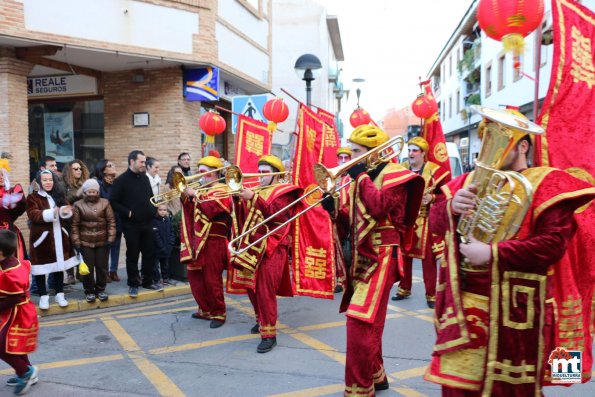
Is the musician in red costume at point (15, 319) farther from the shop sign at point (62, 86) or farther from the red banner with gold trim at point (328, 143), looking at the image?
the shop sign at point (62, 86)

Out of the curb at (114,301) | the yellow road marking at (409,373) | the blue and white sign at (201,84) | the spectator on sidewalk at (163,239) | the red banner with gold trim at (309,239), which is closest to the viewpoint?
the yellow road marking at (409,373)

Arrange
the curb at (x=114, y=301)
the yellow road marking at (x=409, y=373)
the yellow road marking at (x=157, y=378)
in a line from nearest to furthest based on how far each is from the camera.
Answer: the yellow road marking at (x=157, y=378) < the yellow road marking at (x=409, y=373) < the curb at (x=114, y=301)

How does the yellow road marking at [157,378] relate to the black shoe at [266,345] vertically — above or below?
below

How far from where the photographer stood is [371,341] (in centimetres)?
377

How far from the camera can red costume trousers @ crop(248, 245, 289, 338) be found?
17.4 feet

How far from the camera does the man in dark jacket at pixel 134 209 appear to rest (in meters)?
7.19

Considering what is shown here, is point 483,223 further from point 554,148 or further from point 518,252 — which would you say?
point 554,148

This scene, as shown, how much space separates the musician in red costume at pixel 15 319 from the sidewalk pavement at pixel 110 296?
2.50 meters

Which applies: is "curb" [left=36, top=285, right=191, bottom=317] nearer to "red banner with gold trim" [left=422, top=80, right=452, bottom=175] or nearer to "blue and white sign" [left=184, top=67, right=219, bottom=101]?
"red banner with gold trim" [left=422, top=80, right=452, bottom=175]

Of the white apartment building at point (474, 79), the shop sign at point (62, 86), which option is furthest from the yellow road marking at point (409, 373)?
the white apartment building at point (474, 79)

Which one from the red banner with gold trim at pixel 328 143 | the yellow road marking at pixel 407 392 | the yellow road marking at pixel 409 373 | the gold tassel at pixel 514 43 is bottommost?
the yellow road marking at pixel 409 373

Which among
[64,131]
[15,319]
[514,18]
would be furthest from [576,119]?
[64,131]

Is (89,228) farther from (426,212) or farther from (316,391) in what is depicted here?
(426,212)

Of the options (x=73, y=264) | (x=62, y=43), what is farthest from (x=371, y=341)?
(x=62, y=43)
